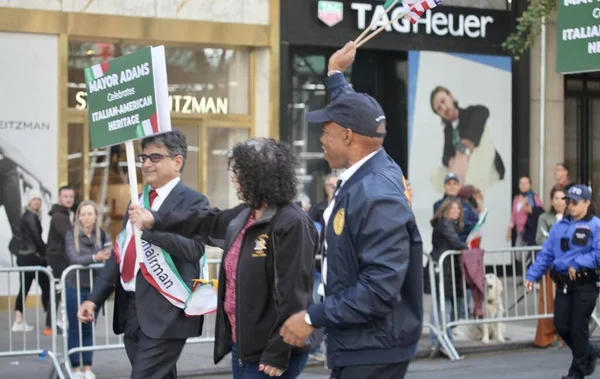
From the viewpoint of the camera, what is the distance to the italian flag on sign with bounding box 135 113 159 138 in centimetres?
Answer: 662

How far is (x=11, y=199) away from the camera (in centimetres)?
1569

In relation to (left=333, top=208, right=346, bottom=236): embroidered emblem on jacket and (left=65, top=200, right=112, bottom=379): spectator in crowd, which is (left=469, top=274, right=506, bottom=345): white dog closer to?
(left=65, top=200, right=112, bottom=379): spectator in crowd

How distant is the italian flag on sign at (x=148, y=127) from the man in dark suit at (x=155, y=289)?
0.23ft

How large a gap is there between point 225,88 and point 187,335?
A: 38.0 ft

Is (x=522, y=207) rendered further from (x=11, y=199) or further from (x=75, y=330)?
(x=75, y=330)

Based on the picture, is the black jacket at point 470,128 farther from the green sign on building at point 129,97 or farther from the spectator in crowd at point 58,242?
the green sign on building at point 129,97

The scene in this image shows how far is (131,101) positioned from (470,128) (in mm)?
13428

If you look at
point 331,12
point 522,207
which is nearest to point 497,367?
point 522,207

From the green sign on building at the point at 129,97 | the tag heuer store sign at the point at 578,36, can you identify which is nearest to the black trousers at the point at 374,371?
the green sign on building at the point at 129,97

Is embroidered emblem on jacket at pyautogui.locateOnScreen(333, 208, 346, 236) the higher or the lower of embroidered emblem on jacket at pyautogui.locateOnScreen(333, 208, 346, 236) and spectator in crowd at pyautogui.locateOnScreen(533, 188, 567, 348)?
the higher

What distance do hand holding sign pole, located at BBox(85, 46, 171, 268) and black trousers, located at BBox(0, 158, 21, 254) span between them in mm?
8784

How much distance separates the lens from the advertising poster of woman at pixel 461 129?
19094 mm

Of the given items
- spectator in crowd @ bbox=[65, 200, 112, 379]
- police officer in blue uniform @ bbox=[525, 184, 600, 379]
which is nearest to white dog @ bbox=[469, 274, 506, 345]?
police officer in blue uniform @ bbox=[525, 184, 600, 379]

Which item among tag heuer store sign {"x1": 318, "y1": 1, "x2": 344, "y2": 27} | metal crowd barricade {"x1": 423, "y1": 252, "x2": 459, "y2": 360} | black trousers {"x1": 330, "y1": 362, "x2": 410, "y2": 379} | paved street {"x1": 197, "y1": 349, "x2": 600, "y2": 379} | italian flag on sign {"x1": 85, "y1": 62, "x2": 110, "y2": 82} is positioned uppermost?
tag heuer store sign {"x1": 318, "y1": 1, "x2": 344, "y2": 27}
